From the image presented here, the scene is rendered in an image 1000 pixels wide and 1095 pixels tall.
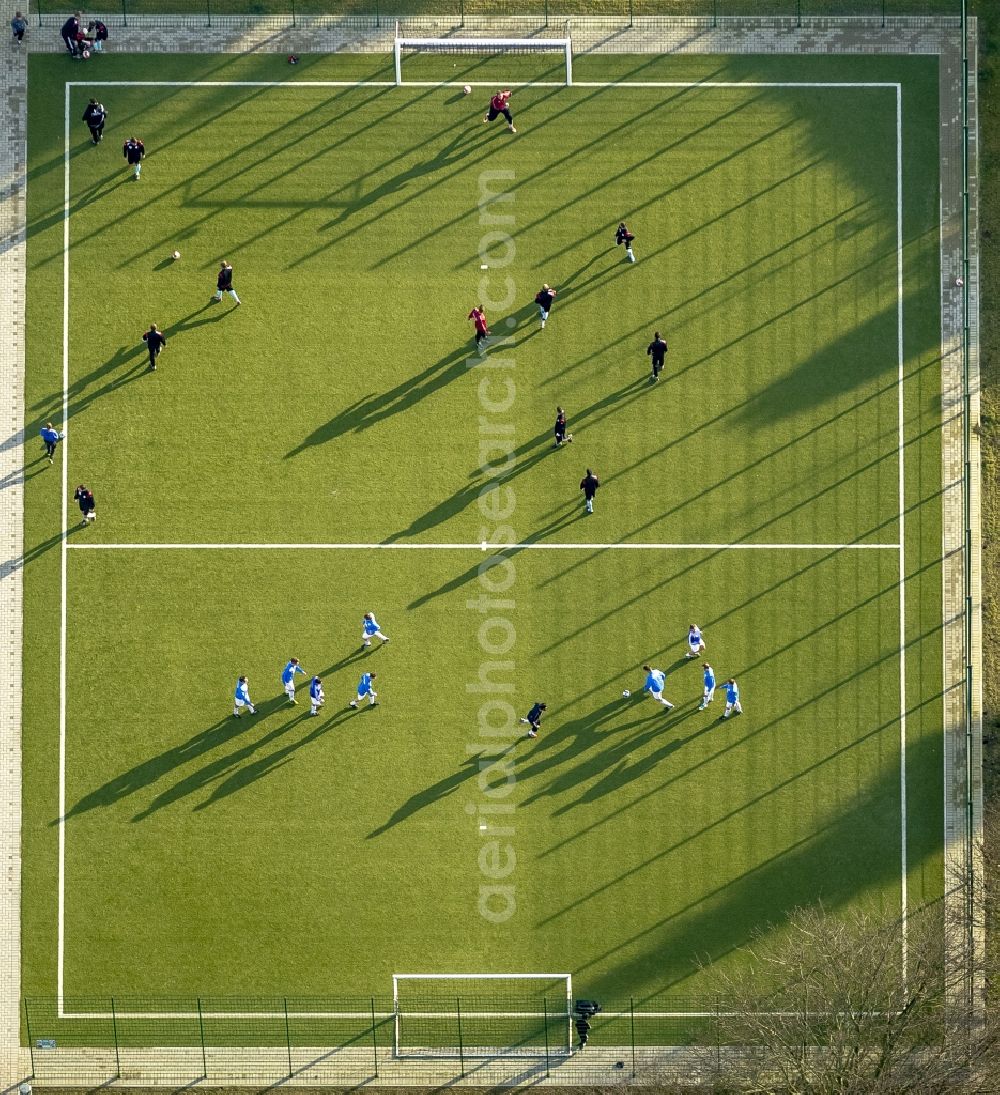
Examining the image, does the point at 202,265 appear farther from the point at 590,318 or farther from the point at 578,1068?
the point at 578,1068

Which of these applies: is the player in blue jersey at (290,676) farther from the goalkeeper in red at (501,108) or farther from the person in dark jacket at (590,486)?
the goalkeeper in red at (501,108)

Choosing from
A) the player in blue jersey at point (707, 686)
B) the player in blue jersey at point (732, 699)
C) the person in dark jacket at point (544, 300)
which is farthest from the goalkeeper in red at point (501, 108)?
the player in blue jersey at point (732, 699)

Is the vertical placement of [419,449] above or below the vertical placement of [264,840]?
above

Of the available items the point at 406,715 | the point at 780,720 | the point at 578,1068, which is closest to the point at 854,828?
the point at 780,720

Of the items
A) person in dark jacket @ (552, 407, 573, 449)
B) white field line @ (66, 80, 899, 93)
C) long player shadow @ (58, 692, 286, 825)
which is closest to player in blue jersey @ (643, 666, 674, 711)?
person in dark jacket @ (552, 407, 573, 449)

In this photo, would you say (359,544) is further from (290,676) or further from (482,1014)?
(482,1014)

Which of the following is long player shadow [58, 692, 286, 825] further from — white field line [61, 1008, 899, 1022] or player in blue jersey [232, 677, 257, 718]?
white field line [61, 1008, 899, 1022]
